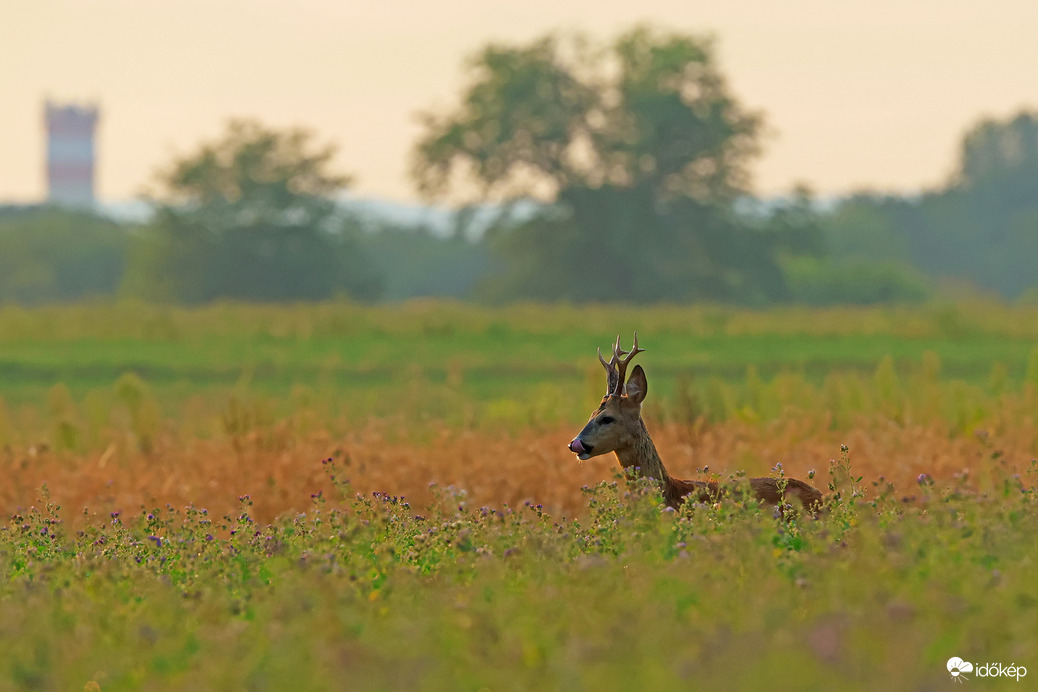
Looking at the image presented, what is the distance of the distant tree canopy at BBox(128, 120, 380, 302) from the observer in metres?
58.1

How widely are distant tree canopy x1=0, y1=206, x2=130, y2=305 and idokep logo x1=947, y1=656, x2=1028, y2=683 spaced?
6099 centimetres

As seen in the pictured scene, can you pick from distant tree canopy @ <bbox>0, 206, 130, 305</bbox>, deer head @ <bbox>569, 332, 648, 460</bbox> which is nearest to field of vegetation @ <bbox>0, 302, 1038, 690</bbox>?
deer head @ <bbox>569, 332, 648, 460</bbox>

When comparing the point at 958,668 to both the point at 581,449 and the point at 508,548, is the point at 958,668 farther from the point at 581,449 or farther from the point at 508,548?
the point at 581,449

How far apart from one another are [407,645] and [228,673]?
70 centimetres

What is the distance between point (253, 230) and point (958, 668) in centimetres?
5456

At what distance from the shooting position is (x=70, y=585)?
746cm

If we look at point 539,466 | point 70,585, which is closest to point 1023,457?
point 539,466

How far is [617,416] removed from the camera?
9406 millimetres

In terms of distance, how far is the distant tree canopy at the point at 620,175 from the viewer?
54.3 m

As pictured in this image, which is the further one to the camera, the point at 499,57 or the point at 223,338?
the point at 499,57

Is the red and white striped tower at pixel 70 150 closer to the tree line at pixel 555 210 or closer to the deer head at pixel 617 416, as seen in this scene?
the tree line at pixel 555 210

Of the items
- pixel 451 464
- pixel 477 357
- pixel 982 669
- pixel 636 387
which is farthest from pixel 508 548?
pixel 477 357

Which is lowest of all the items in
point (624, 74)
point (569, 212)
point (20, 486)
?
point (20, 486)

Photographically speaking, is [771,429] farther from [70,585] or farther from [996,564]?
[70,585]
